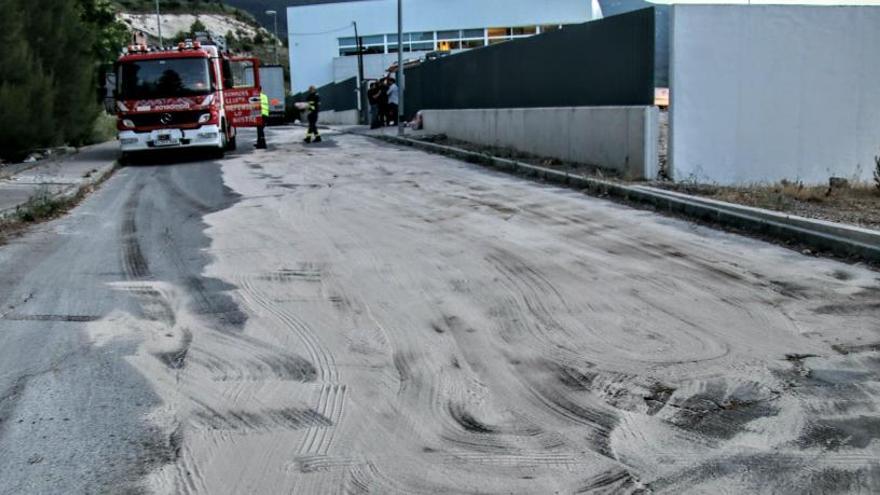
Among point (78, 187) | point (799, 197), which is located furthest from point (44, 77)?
point (799, 197)

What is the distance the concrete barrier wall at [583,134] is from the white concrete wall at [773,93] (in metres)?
0.49

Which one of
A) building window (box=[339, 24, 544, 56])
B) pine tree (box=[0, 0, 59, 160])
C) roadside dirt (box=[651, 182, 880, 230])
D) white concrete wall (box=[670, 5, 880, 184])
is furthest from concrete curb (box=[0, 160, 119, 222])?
building window (box=[339, 24, 544, 56])

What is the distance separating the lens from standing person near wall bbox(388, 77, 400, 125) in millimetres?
32619

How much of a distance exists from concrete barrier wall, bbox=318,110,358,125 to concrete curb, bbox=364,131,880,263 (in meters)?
32.8

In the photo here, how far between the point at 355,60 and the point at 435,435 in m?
57.7

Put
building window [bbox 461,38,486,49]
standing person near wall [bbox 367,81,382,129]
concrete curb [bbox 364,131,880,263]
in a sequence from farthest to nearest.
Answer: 1. building window [bbox 461,38,486,49]
2. standing person near wall [bbox 367,81,382,129]
3. concrete curb [bbox 364,131,880,263]

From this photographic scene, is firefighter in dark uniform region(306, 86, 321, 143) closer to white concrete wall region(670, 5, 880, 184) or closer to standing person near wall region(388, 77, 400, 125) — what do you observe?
standing person near wall region(388, 77, 400, 125)

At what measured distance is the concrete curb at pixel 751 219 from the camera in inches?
318

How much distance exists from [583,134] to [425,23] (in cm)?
4365

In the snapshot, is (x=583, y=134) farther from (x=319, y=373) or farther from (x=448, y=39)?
(x=448, y=39)

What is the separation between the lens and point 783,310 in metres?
6.29

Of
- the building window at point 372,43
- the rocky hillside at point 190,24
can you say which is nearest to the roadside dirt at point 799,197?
the building window at point 372,43

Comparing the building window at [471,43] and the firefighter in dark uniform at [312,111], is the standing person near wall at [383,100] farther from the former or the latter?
the building window at [471,43]

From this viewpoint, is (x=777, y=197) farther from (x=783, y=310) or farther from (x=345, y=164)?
(x=345, y=164)
